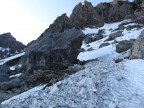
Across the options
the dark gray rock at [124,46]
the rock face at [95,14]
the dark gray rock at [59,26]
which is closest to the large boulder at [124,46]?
the dark gray rock at [124,46]

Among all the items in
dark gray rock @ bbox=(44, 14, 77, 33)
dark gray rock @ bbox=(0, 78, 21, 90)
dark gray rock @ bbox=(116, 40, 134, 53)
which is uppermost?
dark gray rock @ bbox=(44, 14, 77, 33)

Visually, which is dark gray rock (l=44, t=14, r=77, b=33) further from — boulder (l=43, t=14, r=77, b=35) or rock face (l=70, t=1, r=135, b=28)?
rock face (l=70, t=1, r=135, b=28)

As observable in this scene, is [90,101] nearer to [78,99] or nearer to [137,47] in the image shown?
[78,99]

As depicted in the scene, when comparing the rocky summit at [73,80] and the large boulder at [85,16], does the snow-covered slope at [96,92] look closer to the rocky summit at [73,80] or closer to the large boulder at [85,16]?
the rocky summit at [73,80]

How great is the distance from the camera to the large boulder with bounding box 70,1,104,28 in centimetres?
11300

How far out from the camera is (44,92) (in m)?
23.3

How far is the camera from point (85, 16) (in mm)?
114062

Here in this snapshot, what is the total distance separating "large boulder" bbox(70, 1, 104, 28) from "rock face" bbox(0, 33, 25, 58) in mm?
35065

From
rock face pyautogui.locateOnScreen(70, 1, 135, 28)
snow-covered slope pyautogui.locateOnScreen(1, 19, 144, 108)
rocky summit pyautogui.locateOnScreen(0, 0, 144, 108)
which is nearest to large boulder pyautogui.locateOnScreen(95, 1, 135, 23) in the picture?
rock face pyautogui.locateOnScreen(70, 1, 135, 28)

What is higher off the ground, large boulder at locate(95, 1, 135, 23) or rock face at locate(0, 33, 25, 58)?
large boulder at locate(95, 1, 135, 23)

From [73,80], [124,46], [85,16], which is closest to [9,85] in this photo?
[73,80]

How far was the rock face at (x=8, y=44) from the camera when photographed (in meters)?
140

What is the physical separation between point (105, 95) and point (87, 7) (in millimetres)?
95995

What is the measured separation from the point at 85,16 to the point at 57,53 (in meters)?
72.4
